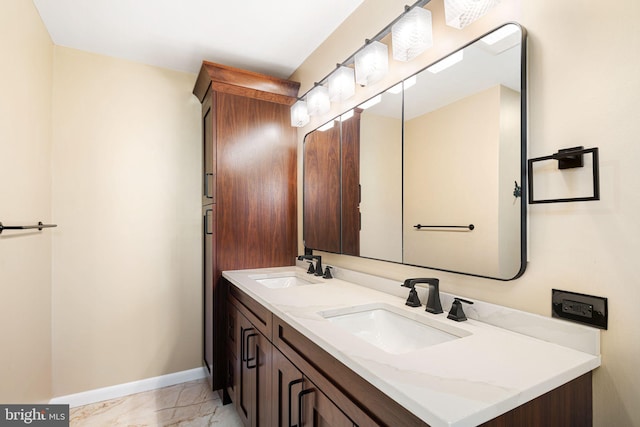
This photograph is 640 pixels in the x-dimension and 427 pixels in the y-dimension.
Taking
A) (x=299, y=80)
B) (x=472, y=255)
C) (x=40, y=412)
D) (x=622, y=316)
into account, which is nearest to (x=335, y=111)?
(x=299, y=80)

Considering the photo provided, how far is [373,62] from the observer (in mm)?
1581

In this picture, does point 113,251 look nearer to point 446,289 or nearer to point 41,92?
point 41,92

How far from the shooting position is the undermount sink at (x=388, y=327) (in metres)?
1.17

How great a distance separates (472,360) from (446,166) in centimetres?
75

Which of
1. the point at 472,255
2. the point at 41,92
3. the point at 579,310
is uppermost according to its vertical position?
the point at 41,92

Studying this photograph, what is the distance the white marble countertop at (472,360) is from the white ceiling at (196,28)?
66.0 inches

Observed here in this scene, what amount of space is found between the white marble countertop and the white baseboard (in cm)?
176

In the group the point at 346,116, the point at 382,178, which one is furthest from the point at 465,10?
the point at 346,116

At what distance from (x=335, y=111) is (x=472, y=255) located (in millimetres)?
1287

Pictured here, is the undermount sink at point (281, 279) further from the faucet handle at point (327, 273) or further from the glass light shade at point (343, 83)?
the glass light shade at point (343, 83)

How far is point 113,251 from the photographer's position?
2324 mm

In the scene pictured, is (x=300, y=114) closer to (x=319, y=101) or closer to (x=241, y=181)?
(x=319, y=101)

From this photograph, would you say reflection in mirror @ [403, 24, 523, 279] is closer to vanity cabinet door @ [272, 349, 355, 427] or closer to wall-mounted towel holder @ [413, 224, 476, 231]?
wall-mounted towel holder @ [413, 224, 476, 231]

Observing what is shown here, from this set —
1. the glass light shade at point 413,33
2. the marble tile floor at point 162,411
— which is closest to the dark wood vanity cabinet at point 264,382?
the marble tile floor at point 162,411
